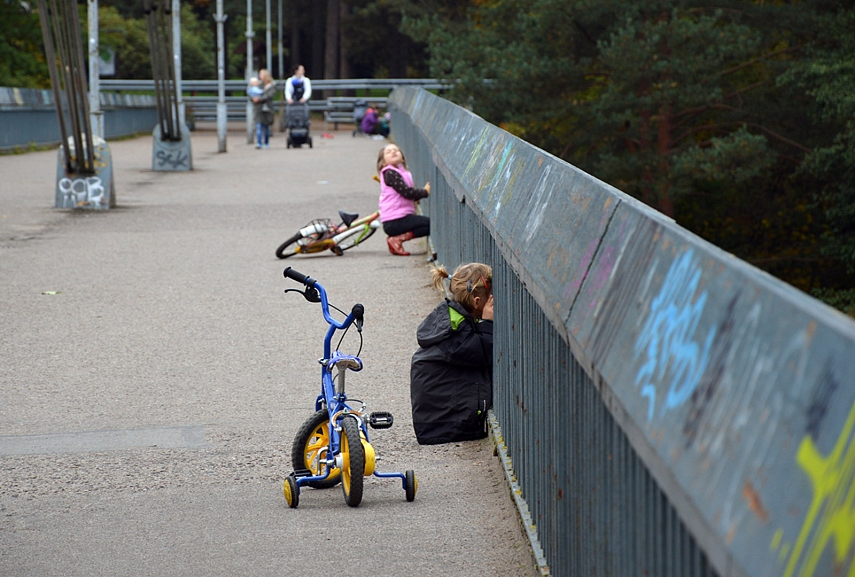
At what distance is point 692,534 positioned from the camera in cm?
199

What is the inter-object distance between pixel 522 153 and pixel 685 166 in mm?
20651

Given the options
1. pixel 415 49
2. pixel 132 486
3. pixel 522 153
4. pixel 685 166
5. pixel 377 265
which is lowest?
pixel 415 49

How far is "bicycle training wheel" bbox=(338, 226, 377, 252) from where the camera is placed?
12.8m

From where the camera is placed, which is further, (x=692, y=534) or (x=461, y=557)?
(x=461, y=557)

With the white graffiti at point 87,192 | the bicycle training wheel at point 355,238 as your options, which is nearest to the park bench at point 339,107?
the white graffiti at point 87,192

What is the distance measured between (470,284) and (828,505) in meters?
4.49

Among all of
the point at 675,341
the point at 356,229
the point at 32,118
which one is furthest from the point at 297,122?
the point at 675,341

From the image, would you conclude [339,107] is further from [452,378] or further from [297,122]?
[452,378]

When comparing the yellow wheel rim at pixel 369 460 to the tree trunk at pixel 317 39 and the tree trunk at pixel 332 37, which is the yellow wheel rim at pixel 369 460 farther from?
the tree trunk at pixel 317 39

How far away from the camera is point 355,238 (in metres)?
12.9

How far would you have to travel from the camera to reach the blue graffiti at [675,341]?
82.7 inches

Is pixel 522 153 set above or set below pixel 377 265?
above

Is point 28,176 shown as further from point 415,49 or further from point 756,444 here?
point 415,49

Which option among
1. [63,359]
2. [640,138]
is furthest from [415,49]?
[63,359]
